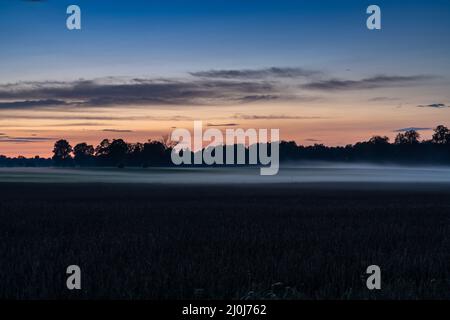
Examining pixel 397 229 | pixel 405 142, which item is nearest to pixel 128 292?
pixel 397 229

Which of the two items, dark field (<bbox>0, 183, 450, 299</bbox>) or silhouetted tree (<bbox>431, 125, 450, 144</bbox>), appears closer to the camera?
dark field (<bbox>0, 183, 450, 299</bbox>)

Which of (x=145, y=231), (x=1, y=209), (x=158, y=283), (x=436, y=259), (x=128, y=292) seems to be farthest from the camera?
(x=1, y=209)

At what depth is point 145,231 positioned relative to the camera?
19.0m

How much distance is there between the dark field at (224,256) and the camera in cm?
982

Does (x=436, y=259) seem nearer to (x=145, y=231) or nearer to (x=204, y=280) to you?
(x=204, y=280)

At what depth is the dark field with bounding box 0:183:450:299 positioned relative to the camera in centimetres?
982

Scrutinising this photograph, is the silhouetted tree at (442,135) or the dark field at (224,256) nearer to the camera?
the dark field at (224,256)

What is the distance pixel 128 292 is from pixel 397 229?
1269 cm

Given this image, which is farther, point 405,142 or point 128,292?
point 405,142

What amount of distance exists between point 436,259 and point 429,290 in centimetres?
360

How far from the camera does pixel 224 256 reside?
13.3m

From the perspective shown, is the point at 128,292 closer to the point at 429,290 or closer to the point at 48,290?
the point at 48,290

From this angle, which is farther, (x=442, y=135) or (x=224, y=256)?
(x=442, y=135)
